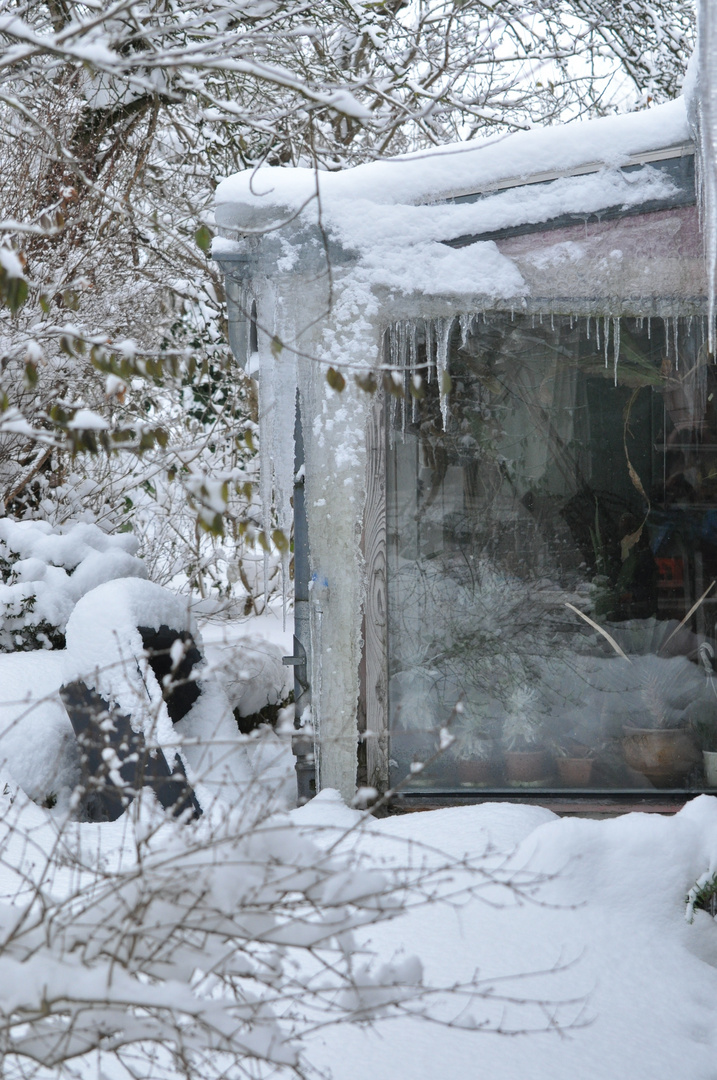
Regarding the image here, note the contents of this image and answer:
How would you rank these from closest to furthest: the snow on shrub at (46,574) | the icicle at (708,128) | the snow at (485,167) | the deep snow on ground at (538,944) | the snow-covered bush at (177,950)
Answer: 1. the snow-covered bush at (177,950)
2. the deep snow on ground at (538,944)
3. the icicle at (708,128)
4. the snow at (485,167)
5. the snow on shrub at (46,574)

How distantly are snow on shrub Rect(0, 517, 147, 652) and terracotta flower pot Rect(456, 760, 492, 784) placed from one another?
100 inches

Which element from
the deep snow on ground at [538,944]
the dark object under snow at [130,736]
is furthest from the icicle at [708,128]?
the dark object under snow at [130,736]

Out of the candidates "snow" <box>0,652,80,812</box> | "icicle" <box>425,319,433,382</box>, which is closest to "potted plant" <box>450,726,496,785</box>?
"icicle" <box>425,319,433,382</box>

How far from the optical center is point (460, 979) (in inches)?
107

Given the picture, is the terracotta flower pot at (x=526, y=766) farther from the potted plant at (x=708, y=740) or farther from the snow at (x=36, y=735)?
the snow at (x=36, y=735)

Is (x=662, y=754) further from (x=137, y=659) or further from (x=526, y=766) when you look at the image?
(x=137, y=659)

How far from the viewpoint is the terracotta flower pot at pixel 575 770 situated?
4367 mm

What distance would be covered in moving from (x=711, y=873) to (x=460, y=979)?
1022mm

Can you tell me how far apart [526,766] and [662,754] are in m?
0.67

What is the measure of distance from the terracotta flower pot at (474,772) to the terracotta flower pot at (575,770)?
356 mm

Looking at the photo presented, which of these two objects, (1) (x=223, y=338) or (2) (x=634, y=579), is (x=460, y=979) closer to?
(2) (x=634, y=579)

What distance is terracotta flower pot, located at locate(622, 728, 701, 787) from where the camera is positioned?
4344 mm

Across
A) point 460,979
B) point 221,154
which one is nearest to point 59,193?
point 221,154

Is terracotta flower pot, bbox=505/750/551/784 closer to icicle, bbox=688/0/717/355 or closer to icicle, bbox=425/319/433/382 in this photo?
icicle, bbox=425/319/433/382
